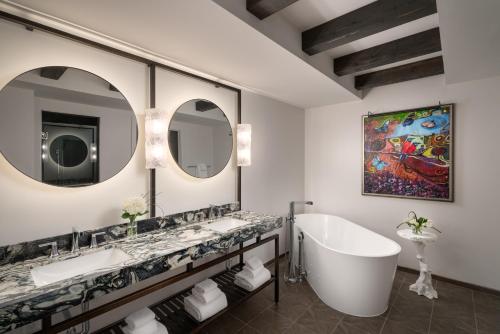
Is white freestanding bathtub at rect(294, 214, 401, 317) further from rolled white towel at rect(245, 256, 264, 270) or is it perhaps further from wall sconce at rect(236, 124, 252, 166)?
wall sconce at rect(236, 124, 252, 166)

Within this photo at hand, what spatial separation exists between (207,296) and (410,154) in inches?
110

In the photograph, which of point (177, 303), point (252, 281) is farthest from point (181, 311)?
point (252, 281)

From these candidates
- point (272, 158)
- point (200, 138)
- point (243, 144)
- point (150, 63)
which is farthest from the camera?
point (272, 158)

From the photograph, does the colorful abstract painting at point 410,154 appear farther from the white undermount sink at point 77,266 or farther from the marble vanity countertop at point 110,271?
the white undermount sink at point 77,266

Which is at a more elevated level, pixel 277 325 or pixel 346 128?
pixel 346 128

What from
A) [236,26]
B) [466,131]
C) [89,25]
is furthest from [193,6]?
[466,131]

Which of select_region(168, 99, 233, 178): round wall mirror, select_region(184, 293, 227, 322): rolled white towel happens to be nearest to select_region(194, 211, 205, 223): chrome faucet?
select_region(168, 99, 233, 178): round wall mirror

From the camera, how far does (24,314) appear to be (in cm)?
92

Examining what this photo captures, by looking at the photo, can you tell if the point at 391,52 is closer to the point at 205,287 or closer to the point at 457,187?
the point at 457,187

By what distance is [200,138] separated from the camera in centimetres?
234

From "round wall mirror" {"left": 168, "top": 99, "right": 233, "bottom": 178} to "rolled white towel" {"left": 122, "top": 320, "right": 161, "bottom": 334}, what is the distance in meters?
1.20

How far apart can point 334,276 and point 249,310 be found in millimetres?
873

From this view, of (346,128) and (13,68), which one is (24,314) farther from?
(346,128)

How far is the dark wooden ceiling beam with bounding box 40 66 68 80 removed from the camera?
145 centimetres
